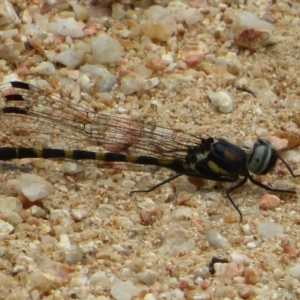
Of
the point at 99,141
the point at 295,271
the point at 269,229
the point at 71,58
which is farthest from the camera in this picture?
the point at 71,58

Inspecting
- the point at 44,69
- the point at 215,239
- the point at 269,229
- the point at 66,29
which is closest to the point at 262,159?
the point at 269,229

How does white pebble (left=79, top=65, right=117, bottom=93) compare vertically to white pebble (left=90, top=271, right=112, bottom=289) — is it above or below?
below

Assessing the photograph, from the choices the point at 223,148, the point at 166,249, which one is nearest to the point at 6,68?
the point at 223,148

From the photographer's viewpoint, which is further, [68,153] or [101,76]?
[101,76]

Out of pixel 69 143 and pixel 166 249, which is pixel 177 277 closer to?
pixel 166 249

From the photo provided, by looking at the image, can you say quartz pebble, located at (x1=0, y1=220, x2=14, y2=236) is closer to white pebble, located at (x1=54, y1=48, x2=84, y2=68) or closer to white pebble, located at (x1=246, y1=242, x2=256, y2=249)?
white pebble, located at (x1=246, y1=242, x2=256, y2=249)

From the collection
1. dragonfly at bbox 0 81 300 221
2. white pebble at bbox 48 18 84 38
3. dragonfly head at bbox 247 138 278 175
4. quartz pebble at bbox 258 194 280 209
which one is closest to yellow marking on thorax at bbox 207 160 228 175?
dragonfly at bbox 0 81 300 221

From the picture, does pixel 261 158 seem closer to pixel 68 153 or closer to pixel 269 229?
pixel 269 229
